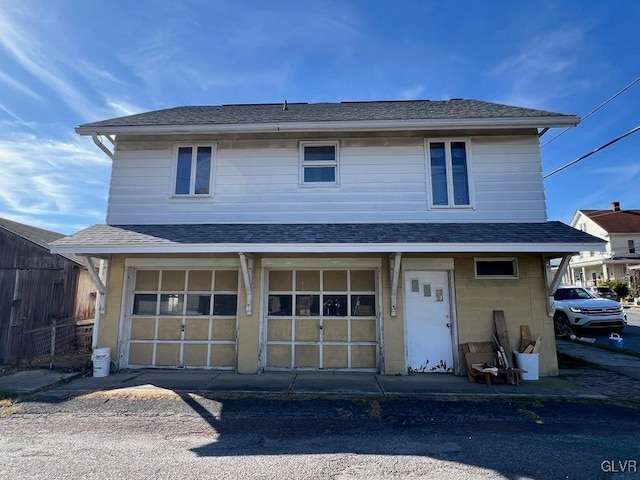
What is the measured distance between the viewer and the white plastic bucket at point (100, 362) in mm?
7539

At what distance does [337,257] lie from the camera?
8148mm

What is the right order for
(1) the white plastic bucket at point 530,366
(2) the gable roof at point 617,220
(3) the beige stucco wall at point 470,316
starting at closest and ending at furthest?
(1) the white plastic bucket at point 530,366 < (3) the beige stucco wall at point 470,316 < (2) the gable roof at point 617,220

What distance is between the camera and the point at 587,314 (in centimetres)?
1265

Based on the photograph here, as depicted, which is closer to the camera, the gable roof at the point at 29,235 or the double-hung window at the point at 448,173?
the double-hung window at the point at 448,173

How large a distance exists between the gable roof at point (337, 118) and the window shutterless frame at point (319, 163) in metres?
0.61

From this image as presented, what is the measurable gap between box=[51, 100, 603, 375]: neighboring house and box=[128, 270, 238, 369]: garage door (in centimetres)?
3

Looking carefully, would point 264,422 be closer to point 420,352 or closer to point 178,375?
point 178,375

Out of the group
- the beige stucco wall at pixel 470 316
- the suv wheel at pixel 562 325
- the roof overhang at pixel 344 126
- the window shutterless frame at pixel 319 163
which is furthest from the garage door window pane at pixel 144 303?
the suv wheel at pixel 562 325

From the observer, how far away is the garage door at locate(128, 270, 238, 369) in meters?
8.24

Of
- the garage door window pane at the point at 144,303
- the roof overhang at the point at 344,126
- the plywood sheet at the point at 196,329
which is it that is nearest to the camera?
the roof overhang at the point at 344,126

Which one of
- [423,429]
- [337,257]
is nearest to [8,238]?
[337,257]

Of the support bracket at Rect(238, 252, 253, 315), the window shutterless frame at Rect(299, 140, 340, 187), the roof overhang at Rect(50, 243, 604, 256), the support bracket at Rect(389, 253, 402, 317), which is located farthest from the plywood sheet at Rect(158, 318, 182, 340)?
the support bracket at Rect(389, 253, 402, 317)

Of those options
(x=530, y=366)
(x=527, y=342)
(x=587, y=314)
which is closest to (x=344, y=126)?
(x=527, y=342)

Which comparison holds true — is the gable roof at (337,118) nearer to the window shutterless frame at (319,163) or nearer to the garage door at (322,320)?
the window shutterless frame at (319,163)
